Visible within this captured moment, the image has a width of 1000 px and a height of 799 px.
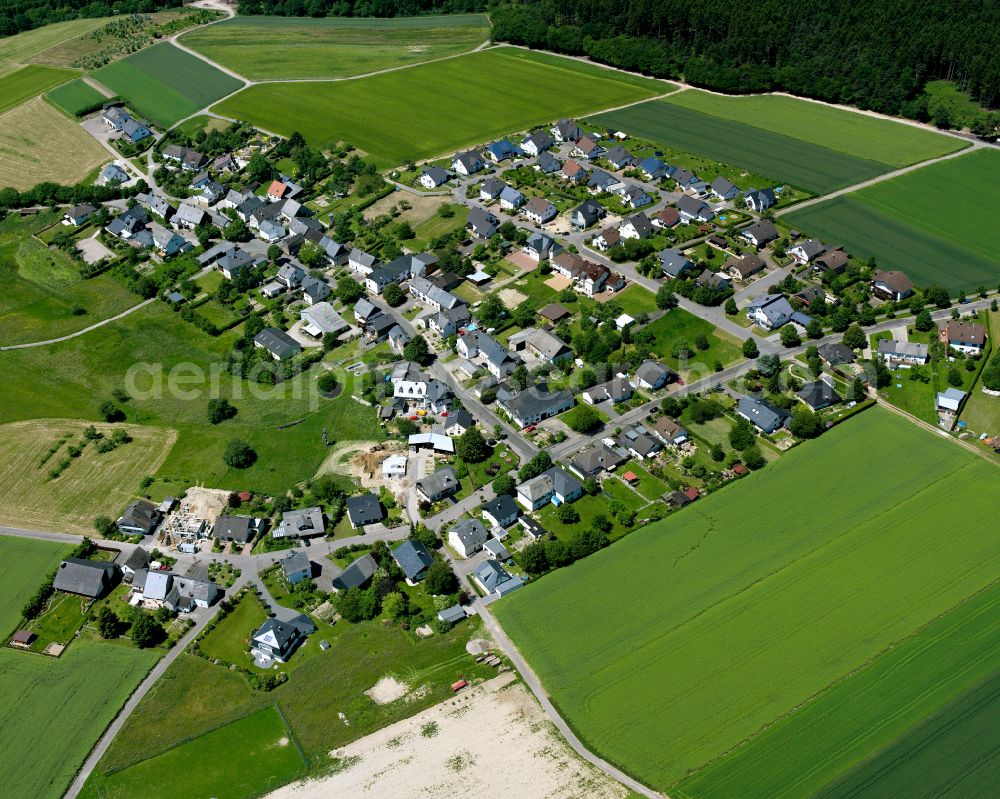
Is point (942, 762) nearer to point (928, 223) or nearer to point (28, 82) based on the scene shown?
point (928, 223)

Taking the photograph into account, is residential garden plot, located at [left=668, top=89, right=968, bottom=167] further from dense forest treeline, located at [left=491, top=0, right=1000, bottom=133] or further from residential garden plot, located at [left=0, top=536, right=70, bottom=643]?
residential garden plot, located at [left=0, top=536, right=70, bottom=643]

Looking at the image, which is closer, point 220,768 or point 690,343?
point 220,768

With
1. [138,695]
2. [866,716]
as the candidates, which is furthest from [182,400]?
[866,716]

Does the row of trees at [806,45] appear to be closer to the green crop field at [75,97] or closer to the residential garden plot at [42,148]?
the green crop field at [75,97]

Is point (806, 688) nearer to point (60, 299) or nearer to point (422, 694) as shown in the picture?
point (422, 694)

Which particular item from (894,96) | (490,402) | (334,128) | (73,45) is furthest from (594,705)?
(73,45)

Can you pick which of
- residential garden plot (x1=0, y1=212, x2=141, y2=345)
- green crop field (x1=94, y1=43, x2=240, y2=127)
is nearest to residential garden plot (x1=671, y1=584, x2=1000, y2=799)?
residential garden plot (x1=0, y1=212, x2=141, y2=345)
